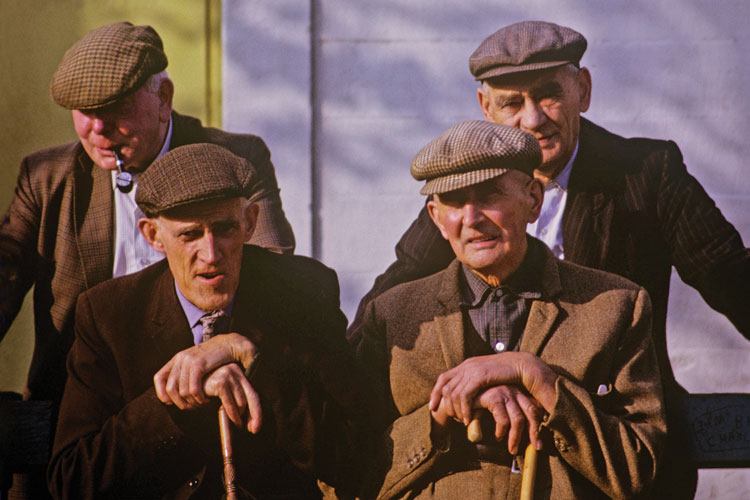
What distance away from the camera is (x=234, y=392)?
3566mm

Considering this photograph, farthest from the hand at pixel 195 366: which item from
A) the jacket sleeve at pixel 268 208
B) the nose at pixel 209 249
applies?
the jacket sleeve at pixel 268 208

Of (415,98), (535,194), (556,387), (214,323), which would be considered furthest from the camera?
(415,98)

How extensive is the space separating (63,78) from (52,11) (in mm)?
662

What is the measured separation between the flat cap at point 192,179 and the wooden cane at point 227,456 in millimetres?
644

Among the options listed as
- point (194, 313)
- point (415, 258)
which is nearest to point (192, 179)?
point (194, 313)

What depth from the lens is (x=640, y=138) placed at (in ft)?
14.3

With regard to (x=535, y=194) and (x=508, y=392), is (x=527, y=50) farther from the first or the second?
(x=508, y=392)

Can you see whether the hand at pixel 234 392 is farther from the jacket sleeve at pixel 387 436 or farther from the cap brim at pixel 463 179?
the cap brim at pixel 463 179

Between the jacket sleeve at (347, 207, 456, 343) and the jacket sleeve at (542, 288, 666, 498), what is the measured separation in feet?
2.57

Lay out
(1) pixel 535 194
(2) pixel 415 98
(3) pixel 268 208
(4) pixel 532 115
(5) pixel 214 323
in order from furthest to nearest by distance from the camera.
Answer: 1. (2) pixel 415 98
2. (3) pixel 268 208
3. (4) pixel 532 115
4. (5) pixel 214 323
5. (1) pixel 535 194

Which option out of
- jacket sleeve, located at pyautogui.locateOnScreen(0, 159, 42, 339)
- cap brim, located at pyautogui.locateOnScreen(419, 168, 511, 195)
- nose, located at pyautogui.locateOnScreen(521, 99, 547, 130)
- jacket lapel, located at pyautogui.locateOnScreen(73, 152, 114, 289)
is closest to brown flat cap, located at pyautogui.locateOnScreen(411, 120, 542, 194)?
cap brim, located at pyautogui.locateOnScreen(419, 168, 511, 195)

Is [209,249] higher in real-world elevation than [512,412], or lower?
higher

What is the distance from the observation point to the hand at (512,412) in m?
3.38

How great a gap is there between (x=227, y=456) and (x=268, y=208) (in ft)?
3.56
